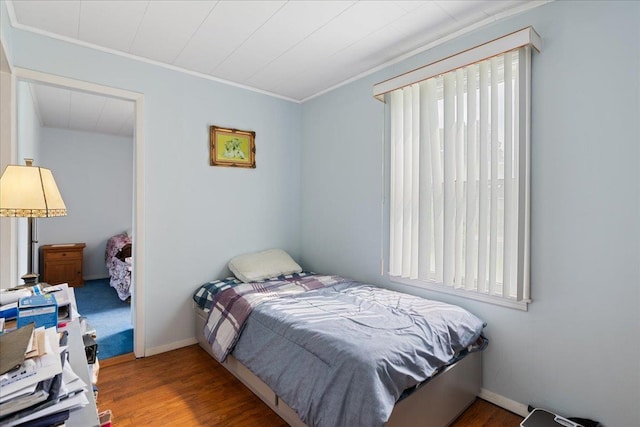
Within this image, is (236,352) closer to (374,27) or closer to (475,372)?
(475,372)

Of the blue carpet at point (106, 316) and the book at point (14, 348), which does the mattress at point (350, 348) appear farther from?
the blue carpet at point (106, 316)

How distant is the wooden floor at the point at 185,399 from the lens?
1985 mm

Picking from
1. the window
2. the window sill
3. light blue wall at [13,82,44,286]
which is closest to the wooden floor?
the window sill

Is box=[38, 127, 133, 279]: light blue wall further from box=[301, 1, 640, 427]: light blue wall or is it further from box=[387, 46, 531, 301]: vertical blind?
box=[301, 1, 640, 427]: light blue wall

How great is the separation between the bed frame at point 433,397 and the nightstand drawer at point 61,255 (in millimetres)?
4287

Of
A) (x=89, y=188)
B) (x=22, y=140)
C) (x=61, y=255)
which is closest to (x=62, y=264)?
(x=61, y=255)

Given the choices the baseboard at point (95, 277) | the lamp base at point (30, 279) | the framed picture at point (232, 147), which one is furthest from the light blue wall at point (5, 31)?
the baseboard at point (95, 277)

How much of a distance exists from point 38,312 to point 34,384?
65cm

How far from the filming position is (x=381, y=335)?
5.69 ft

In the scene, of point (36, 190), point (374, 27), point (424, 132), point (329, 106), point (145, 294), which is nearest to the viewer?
point (36, 190)

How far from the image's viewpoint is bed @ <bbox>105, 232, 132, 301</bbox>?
4.26 metres

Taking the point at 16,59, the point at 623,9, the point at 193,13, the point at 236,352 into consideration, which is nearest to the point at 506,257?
the point at 623,9

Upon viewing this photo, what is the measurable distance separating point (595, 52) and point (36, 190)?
2958 millimetres

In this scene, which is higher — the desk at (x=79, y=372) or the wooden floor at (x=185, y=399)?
the desk at (x=79, y=372)
